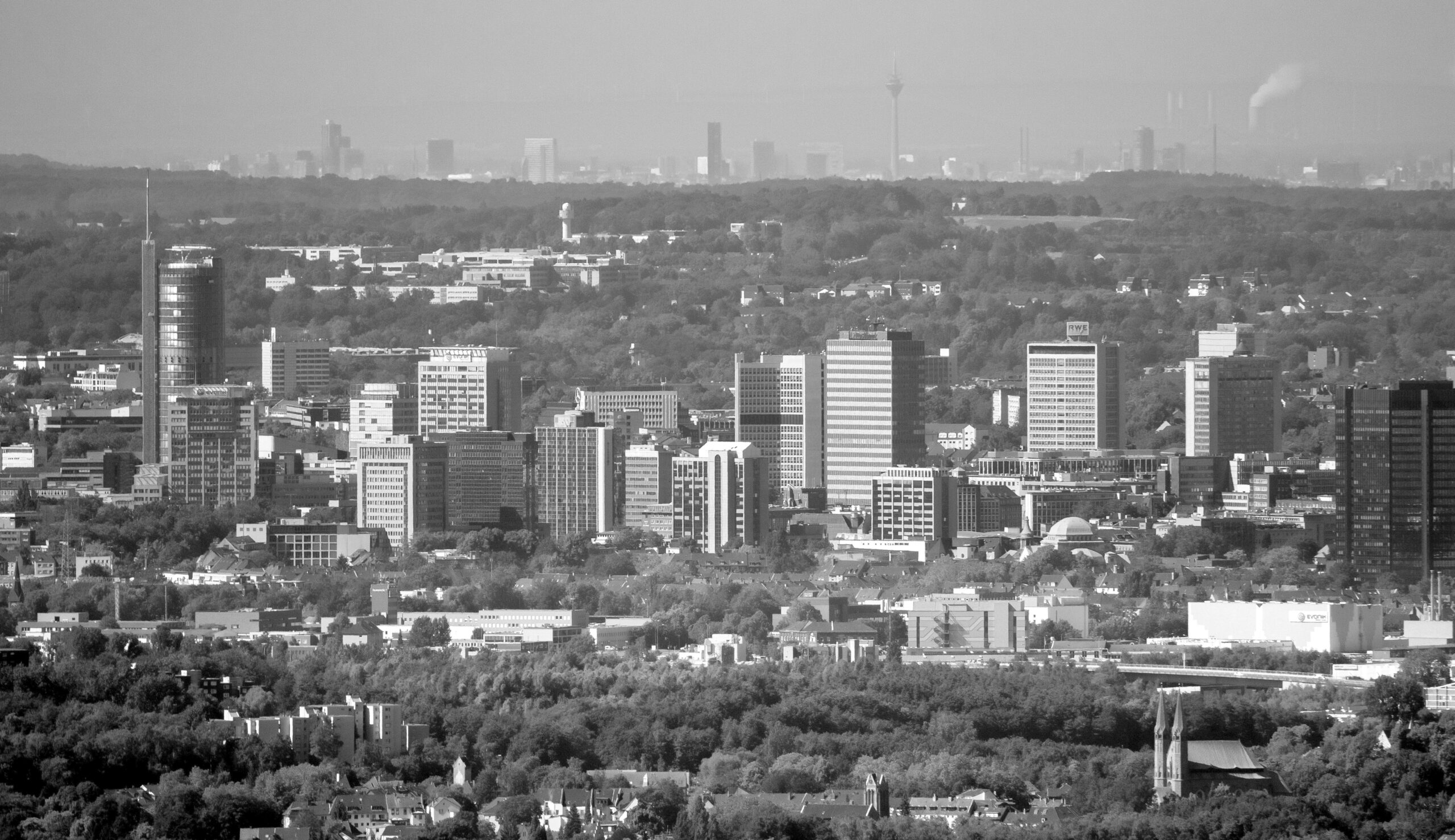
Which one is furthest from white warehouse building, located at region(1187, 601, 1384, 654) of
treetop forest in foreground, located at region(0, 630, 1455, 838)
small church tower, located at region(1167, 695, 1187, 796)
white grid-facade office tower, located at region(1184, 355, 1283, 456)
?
white grid-facade office tower, located at region(1184, 355, 1283, 456)

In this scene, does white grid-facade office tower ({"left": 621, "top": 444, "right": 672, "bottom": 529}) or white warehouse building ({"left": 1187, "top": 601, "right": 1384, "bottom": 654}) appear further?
white grid-facade office tower ({"left": 621, "top": 444, "right": 672, "bottom": 529})

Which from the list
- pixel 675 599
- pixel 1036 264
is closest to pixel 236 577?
pixel 675 599

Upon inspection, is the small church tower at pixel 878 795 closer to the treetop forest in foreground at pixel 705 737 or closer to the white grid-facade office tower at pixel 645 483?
the treetop forest in foreground at pixel 705 737

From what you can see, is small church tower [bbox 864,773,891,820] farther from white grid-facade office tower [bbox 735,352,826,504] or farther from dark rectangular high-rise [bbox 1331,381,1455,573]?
white grid-facade office tower [bbox 735,352,826,504]

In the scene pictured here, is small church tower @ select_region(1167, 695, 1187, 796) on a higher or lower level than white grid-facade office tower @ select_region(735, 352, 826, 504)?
lower

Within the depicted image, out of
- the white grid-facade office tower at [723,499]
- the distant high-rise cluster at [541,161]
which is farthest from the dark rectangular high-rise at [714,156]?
the white grid-facade office tower at [723,499]

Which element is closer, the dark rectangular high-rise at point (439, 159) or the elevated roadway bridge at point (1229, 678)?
the elevated roadway bridge at point (1229, 678)
